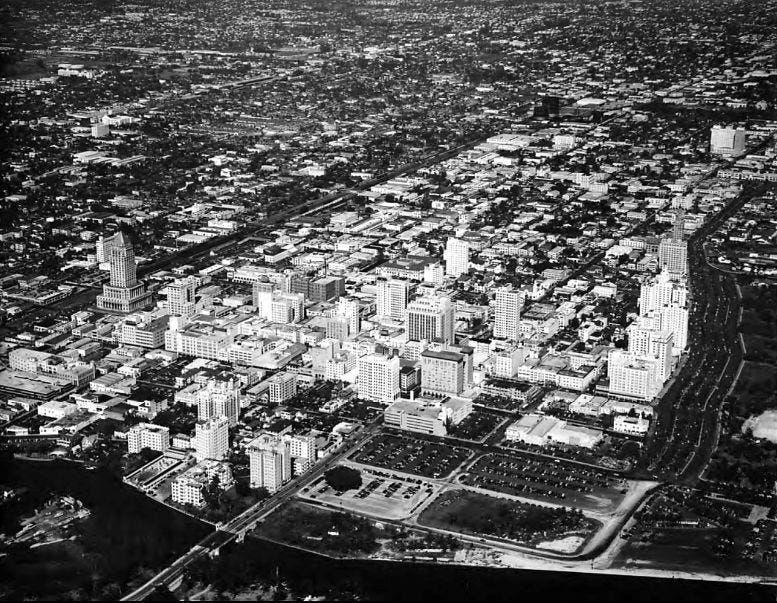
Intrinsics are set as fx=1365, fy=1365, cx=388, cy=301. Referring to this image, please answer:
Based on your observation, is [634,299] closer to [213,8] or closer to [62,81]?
[62,81]

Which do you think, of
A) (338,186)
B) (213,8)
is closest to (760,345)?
(338,186)

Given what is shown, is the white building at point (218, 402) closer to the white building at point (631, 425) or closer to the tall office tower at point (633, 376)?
the white building at point (631, 425)

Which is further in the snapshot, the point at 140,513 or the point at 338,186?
the point at 338,186

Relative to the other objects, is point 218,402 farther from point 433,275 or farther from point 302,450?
point 433,275

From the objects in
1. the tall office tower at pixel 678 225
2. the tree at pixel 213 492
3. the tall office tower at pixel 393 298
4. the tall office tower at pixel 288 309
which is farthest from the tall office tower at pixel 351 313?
the tall office tower at pixel 678 225

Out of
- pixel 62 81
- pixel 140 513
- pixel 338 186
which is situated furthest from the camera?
pixel 62 81

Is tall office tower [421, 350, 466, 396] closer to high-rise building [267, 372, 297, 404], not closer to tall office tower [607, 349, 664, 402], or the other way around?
high-rise building [267, 372, 297, 404]
